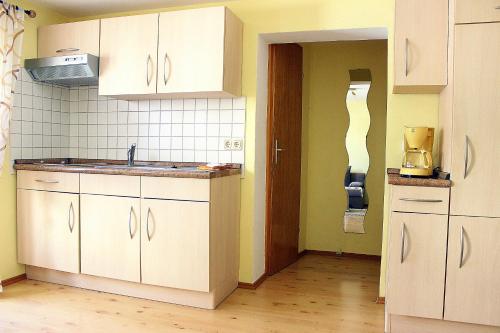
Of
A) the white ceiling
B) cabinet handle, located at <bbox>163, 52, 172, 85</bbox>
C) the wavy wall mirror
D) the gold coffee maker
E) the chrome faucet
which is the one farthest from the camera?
the wavy wall mirror

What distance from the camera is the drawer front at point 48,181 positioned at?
3.02 metres

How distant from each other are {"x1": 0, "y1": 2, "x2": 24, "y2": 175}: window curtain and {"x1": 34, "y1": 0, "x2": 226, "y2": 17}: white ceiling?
37 cm

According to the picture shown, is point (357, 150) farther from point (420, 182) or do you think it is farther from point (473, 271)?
point (473, 271)

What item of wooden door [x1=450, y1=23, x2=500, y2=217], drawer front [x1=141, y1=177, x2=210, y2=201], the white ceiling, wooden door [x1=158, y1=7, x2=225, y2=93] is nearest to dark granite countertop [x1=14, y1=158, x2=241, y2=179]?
drawer front [x1=141, y1=177, x2=210, y2=201]

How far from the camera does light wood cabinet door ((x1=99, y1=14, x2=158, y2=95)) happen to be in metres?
3.03

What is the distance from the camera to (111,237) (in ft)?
9.61

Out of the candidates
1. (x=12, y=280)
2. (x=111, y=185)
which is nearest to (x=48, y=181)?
(x=111, y=185)

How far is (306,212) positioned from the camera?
448cm

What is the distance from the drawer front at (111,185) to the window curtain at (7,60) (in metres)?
0.62

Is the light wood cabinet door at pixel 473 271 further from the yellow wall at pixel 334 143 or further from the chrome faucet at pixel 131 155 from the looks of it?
the chrome faucet at pixel 131 155

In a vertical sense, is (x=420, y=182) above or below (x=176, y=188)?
above

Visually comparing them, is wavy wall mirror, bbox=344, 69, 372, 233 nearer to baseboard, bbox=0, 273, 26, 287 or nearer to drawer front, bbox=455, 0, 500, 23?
drawer front, bbox=455, 0, 500, 23

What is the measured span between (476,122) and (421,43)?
1.93 feet

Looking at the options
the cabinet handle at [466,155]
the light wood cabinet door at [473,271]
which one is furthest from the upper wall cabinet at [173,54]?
the light wood cabinet door at [473,271]
